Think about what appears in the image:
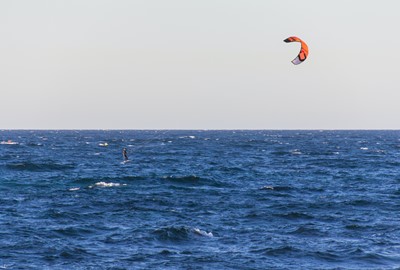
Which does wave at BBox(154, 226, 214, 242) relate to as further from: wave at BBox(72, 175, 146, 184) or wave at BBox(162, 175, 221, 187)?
wave at BBox(72, 175, 146, 184)

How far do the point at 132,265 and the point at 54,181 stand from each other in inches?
1495

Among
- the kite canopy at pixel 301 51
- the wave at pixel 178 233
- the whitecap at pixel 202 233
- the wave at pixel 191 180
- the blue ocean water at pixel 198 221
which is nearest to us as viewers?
the blue ocean water at pixel 198 221

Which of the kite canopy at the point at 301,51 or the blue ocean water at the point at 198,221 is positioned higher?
the kite canopy at the point at 301,51

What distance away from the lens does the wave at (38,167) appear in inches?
3126

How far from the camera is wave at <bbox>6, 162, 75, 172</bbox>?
79412mm

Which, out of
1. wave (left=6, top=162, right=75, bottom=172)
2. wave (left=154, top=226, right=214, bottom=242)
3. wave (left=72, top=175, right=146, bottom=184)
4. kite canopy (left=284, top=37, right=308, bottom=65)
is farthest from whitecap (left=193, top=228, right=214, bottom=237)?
wave (left=6, top=162, right=75, bottom=172)

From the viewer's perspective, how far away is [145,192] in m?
55.5

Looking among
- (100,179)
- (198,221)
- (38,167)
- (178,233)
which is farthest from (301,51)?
(38,167)

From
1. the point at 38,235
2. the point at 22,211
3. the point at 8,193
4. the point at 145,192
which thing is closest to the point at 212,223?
the point at 38,235

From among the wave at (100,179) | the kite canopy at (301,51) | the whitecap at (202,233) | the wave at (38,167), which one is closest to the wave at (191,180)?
the wave at (100,179)

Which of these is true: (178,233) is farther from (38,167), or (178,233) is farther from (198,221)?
(38,167)

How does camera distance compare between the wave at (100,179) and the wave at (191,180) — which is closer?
the wave at (191,180)

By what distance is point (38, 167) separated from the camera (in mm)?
81438

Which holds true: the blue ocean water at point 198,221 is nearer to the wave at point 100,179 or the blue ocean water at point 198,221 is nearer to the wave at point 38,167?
the wave at point 100,179
